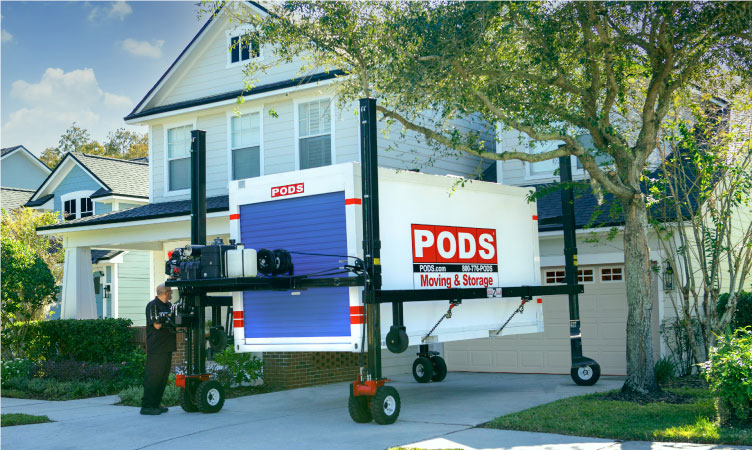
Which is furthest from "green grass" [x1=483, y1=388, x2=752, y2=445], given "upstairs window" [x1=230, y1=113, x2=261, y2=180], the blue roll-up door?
"upstairs window" [x1=230, y1=113, x2=261, y2=180]

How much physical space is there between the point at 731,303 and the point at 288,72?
1033 cm

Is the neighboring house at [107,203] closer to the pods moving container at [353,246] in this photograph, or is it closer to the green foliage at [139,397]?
the green foliage at [139,397]

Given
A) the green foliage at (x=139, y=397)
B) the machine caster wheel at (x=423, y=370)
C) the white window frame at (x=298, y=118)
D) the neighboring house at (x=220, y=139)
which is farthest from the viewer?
the neighboring house at (x=220, y=139)

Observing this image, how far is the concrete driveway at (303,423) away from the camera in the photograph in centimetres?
848

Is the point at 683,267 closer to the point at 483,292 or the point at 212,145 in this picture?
the point at 483,292

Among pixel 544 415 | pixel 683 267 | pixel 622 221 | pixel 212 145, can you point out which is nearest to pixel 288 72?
pixel 212 145

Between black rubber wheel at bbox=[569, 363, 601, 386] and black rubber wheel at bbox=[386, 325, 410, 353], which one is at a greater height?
black rubber wheel at bbox=[386, 325, 410, 353]

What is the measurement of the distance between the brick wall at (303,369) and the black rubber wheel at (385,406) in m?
4.97

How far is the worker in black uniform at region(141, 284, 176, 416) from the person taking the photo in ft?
36.0

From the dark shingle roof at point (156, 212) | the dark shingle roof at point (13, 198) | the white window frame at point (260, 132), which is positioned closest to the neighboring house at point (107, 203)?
the dark shingle roof at point (13, 198)

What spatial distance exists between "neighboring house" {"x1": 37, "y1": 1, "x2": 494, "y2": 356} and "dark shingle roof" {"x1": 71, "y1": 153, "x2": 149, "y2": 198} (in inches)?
253

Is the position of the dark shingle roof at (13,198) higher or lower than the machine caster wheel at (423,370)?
higher

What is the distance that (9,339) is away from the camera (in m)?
A: 17.7

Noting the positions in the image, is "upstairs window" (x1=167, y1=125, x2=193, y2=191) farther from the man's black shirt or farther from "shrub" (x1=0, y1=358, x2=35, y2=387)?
the man's black shirt
